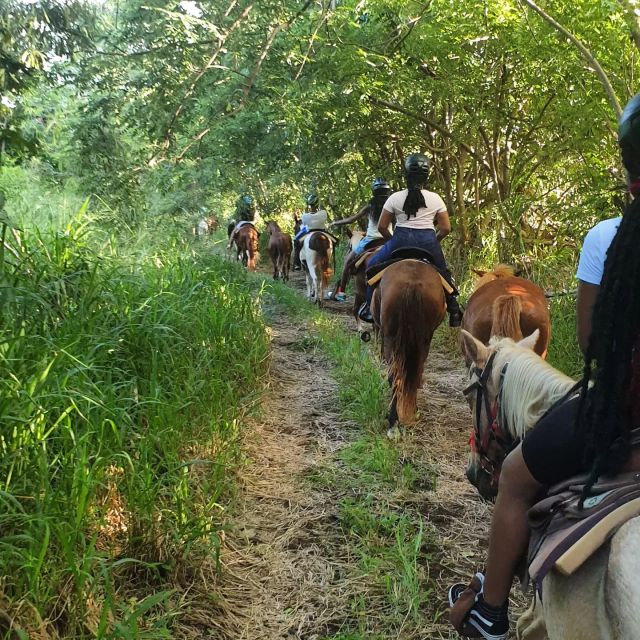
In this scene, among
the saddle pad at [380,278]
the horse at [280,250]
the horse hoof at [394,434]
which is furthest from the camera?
the horse at [280,250]

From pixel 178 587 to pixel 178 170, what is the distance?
4486 millimetres

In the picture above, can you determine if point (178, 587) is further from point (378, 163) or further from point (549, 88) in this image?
point (378, 163)

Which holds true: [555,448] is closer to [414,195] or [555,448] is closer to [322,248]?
[414,195]


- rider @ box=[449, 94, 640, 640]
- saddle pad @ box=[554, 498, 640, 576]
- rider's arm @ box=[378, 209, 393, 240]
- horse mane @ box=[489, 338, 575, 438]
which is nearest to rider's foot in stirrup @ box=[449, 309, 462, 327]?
rider's arm @ box=[378, 209, 393, 240]

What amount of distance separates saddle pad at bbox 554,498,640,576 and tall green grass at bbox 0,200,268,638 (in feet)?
4.73

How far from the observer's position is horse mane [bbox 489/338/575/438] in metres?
1.82

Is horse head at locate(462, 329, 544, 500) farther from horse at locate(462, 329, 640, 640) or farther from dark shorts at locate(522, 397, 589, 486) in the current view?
dark shorts at locate(522, 397, 589, 486)

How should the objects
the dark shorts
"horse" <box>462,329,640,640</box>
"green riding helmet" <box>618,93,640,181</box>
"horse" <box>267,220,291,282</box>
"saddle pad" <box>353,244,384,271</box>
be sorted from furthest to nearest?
"horse" <box>267,220,291,282</box>, "saddle pad" <box>353,244,384,271</box>, "green riding helmet" <box>618,93,640,181</box>, the dark shorts, "horse" <box>462,329,640,640</box>

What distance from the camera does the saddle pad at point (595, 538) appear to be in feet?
3.82

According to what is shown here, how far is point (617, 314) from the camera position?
1.29 m

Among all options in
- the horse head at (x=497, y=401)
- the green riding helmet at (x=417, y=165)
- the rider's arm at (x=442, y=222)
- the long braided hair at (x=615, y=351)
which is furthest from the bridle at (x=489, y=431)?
the rider's arm at (x=442, y=222)

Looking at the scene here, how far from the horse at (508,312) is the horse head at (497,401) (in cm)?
135

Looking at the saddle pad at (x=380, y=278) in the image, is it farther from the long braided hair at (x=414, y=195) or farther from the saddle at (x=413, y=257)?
the long braided hair at (x=414, y=195)

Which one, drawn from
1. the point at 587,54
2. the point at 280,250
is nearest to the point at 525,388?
the point at 587,54
